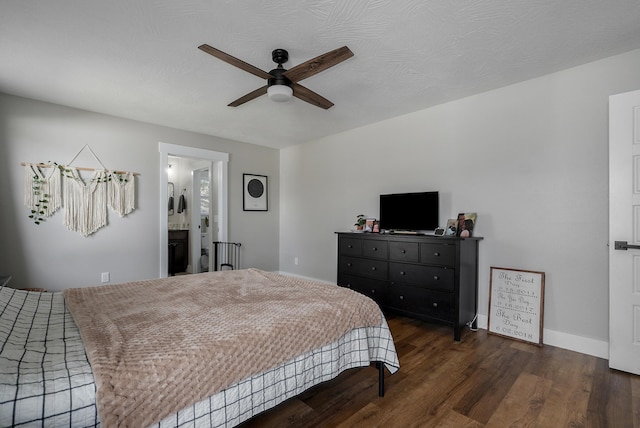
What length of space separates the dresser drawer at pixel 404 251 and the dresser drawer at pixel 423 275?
70 mm

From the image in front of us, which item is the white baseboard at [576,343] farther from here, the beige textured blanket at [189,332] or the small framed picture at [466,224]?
the beige textured blanket at [189,332]

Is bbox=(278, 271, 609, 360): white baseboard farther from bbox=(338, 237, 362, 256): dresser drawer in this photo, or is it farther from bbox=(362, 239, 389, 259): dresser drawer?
bbox=(338, 237, 362, 256): dresser drawer

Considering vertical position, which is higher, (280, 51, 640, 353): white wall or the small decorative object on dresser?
(280, 51, 640, 353): white wall

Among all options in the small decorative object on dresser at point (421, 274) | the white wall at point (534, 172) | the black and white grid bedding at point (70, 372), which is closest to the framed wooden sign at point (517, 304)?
the white wall at point (534, 172)

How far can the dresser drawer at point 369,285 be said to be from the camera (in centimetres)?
342

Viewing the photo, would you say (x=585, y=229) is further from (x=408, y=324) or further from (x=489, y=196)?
(x=408, y=324)

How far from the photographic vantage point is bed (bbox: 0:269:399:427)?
0.93 metres

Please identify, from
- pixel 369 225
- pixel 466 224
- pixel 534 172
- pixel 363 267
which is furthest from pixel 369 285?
pixel 534 172

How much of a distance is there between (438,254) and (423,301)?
0.52 metres

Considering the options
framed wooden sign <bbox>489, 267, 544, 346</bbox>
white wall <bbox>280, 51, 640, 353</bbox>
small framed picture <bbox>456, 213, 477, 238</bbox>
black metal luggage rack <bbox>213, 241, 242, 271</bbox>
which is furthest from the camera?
black metal luggage rack <bbox>213, 241, 242, 271</bbox>

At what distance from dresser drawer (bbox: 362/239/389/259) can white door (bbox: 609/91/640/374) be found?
73.0 inches

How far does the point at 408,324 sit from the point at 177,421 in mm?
2631

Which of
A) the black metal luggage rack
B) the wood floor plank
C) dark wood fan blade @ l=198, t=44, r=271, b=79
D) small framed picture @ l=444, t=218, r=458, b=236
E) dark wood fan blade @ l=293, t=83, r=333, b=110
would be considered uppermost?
dark wood fan blade @ l=198, t=44, r=271, b=79

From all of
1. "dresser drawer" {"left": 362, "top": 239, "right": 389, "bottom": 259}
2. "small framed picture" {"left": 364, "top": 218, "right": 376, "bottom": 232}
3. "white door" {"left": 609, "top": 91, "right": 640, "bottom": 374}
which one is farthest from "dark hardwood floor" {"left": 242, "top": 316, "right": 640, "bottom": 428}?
"small framed picture" {"left": 364, "top": 218, "right": 376, "bottom": 232}
